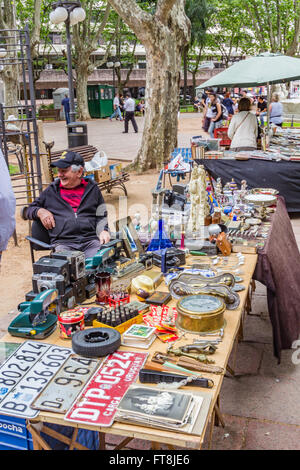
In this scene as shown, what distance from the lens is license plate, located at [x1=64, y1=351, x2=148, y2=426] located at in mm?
1955

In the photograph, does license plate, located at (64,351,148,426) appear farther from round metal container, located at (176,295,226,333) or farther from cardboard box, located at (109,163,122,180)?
cardboard box, located at (109,163,122,180)

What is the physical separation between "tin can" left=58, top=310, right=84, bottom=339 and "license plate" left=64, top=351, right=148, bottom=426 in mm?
280

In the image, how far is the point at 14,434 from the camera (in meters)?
2.11

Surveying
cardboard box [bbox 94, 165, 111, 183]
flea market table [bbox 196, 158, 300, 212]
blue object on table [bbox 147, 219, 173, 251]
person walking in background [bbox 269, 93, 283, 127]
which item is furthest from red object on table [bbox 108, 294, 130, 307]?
person walking in background [bbox 269, 93, 283, 127]

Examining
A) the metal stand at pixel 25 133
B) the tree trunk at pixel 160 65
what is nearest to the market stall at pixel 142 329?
the metal stand at pixel 25 133

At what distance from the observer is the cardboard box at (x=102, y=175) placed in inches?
340

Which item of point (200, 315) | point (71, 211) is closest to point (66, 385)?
point (200, 315)

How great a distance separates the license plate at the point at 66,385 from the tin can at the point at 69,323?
0.18 meters

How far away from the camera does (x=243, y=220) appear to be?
4.56 meters

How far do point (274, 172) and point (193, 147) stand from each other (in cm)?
177

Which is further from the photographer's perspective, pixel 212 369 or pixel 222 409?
pixel 222 409

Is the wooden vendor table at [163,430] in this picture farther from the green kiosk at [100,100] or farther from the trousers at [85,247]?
the green kiosk at [100,100]
